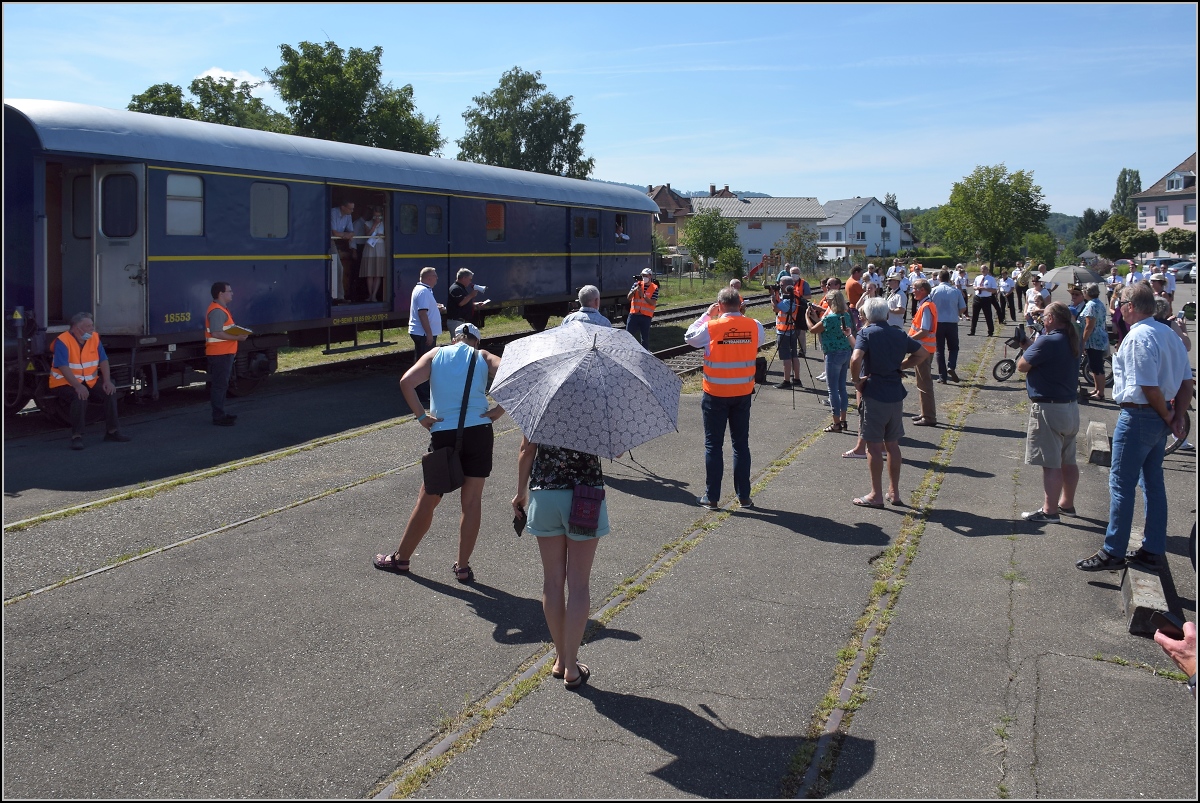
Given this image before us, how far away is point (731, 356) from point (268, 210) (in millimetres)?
8403

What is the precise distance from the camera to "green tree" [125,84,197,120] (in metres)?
40.9

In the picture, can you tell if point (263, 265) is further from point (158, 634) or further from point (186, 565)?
point (158, 634)

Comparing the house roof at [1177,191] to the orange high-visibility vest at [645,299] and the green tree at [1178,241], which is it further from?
the orange high-visibility vest at [645,299]

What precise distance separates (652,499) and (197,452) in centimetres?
484

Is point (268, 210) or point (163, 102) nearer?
point (268, 210)

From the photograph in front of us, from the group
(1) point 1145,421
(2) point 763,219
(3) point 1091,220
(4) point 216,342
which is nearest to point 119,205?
(4) point 216,342

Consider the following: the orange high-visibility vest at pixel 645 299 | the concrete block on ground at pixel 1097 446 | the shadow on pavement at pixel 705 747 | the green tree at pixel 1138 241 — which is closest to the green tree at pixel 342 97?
the orange high-visibility vest at pixel 645 299

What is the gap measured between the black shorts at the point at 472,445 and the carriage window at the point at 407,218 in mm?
10749

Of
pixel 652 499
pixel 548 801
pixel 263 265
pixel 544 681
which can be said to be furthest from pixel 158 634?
pixel 263 265

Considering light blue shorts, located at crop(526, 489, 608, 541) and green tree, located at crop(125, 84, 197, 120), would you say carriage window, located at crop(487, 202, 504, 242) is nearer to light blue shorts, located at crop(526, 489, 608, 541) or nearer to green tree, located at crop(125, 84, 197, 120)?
light blue shorts, located at crop(526, 489, 608, 541)

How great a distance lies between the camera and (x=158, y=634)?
233 inches

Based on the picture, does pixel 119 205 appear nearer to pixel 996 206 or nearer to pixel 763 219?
pixel 996 206

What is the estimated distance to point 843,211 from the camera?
11462cm

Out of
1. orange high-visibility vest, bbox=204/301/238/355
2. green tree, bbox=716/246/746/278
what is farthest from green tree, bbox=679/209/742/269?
orange high-visibility vest, bbox=204/301/238/355
